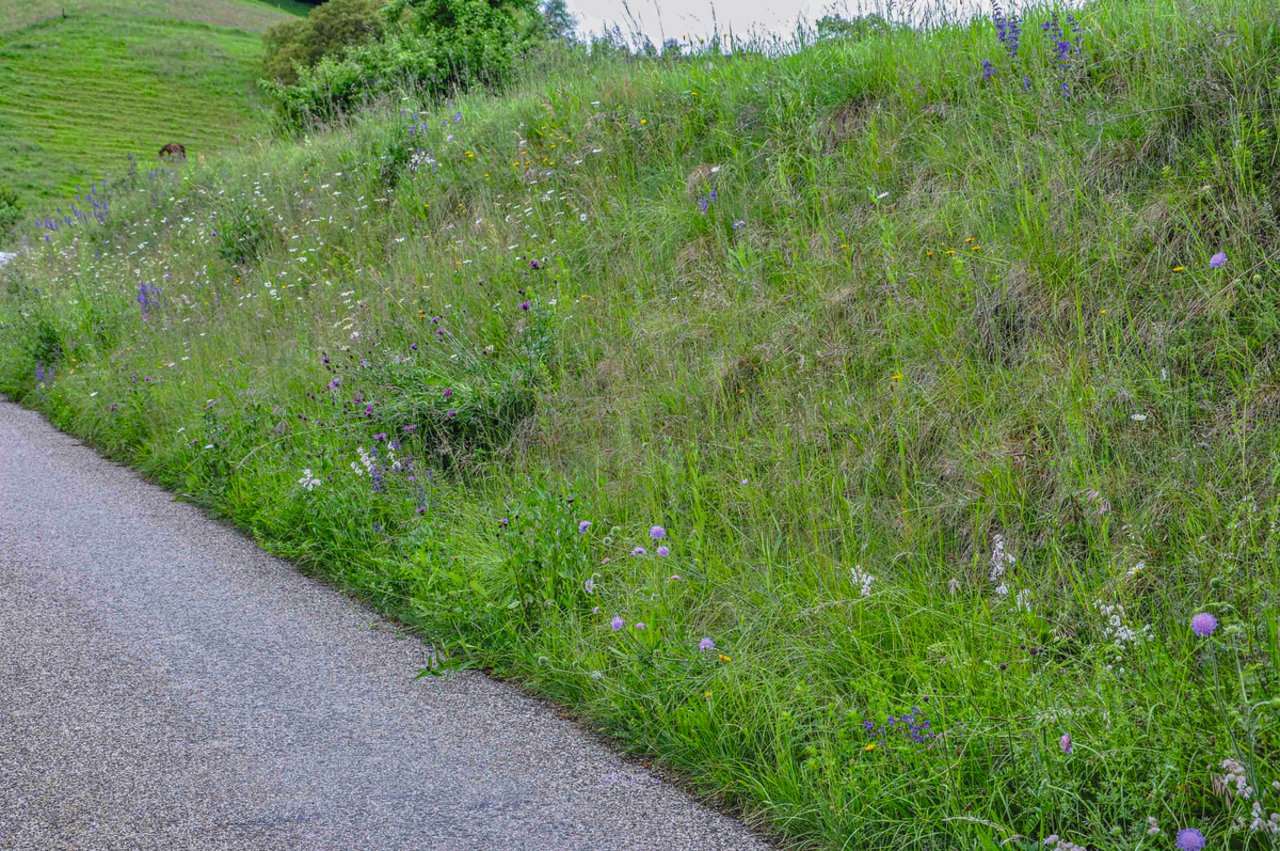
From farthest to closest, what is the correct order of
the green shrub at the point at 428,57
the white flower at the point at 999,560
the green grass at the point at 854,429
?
1. the green shrub at the point at 428,57
2. the white flower at the point at 999,560
3. the green grass at the point at 854,429

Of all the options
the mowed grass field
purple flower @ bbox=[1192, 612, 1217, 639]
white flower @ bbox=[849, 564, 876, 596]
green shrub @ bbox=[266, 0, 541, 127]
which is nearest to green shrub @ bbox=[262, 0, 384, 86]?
the mowed grass field

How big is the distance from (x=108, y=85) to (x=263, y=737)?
4922cm

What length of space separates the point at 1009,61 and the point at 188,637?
506 cm

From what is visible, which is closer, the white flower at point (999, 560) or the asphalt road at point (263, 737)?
the asphalt road at point (263, 737)

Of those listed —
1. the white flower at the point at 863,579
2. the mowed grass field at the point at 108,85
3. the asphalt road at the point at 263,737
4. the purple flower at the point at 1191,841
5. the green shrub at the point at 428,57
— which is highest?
the mowed grass field at the point at 108,85

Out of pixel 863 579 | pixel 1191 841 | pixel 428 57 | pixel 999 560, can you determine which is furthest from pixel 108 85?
pixel 1191 841

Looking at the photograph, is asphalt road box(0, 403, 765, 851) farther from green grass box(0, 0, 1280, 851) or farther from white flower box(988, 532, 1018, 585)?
white flower box(988, 532, 1018, 585)

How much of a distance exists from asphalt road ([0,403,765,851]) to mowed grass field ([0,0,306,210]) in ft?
103

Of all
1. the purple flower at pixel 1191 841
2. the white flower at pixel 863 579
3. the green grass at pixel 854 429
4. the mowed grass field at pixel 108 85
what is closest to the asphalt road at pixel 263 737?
the green grass at pixel 854 429

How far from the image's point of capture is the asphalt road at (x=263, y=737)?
2881 mm

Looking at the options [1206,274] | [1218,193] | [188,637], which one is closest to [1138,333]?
[1206,274]

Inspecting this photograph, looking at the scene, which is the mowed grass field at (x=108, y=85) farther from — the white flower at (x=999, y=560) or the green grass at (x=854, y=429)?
the white flower at (x=999, y=560)

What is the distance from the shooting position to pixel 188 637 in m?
4.29

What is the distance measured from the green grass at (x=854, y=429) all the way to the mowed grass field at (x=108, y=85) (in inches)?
1162
